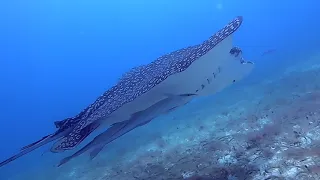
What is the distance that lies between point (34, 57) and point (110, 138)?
12798 centimetres

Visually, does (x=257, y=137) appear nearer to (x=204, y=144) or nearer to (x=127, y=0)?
(x=204, y=144)

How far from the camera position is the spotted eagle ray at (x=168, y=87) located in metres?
5.36

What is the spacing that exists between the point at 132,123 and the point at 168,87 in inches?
39.2

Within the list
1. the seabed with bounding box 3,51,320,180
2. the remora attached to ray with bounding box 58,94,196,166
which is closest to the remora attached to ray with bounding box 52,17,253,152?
the remora attached to ray with bounding box 58,94,196,166

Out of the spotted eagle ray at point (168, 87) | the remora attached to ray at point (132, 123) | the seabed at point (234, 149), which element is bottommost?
the seabed at point (234, 149)

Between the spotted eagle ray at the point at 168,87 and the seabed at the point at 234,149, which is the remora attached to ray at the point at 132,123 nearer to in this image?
the spotted eagle ray at the point at 168,87

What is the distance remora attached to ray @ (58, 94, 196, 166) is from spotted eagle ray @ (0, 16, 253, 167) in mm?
100

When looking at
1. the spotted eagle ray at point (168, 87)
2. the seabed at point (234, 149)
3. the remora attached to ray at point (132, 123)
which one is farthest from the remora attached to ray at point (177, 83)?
the seabed at point (234, 149)

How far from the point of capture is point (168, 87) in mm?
5719

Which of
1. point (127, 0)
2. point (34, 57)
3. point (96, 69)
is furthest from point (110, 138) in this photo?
point (127, 0)

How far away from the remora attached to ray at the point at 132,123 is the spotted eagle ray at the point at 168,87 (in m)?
0.10

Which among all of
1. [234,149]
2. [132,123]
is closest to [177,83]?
[132,123]

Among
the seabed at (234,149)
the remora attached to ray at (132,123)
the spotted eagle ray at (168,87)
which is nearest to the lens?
the remora attached to ray at (132,123)

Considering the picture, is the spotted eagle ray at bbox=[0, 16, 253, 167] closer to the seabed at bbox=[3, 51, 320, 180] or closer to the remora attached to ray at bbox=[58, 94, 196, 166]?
the remora attached to ray at bbox=[58, 94, 196, 166]
